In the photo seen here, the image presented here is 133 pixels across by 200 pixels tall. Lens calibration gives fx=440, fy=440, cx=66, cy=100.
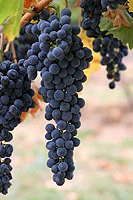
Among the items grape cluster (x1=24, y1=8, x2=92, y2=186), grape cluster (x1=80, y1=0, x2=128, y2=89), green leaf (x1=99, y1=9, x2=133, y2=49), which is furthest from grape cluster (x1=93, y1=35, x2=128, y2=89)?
grape cluster (x1=24, y1=8, x2=92, y2=186)

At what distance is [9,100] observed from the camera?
2.33 ft

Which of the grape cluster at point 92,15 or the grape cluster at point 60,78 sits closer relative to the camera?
the grape cluster at point 60,78

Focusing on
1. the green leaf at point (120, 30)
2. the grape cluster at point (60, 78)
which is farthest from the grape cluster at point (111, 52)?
the grape cluster at point (60, 78)

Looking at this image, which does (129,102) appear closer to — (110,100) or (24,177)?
(110,100)

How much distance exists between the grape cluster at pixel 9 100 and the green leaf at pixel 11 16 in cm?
11

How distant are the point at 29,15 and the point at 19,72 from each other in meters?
0.09

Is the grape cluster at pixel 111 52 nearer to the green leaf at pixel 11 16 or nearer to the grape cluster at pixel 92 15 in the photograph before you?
the grape cluster at pixel 92 15

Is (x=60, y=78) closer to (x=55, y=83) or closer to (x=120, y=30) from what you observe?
(x=55, y=83)

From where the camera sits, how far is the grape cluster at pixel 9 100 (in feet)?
2.30

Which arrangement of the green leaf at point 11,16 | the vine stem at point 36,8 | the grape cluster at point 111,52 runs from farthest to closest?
the grape cluster at point 111,52 → the vine stem at point 36,8 → the green leaf at point 11,16

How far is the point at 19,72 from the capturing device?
0.72 m

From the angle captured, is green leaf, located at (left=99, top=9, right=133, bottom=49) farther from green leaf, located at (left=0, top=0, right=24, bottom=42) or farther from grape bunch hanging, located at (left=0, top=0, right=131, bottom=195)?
green leaf, located at (left=0, top=0, right=24, bottom=42)

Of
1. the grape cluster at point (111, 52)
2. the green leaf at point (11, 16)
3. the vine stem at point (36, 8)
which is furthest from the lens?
the grape cluster at point (111, 52)

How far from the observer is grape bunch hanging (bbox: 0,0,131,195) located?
624 mm
